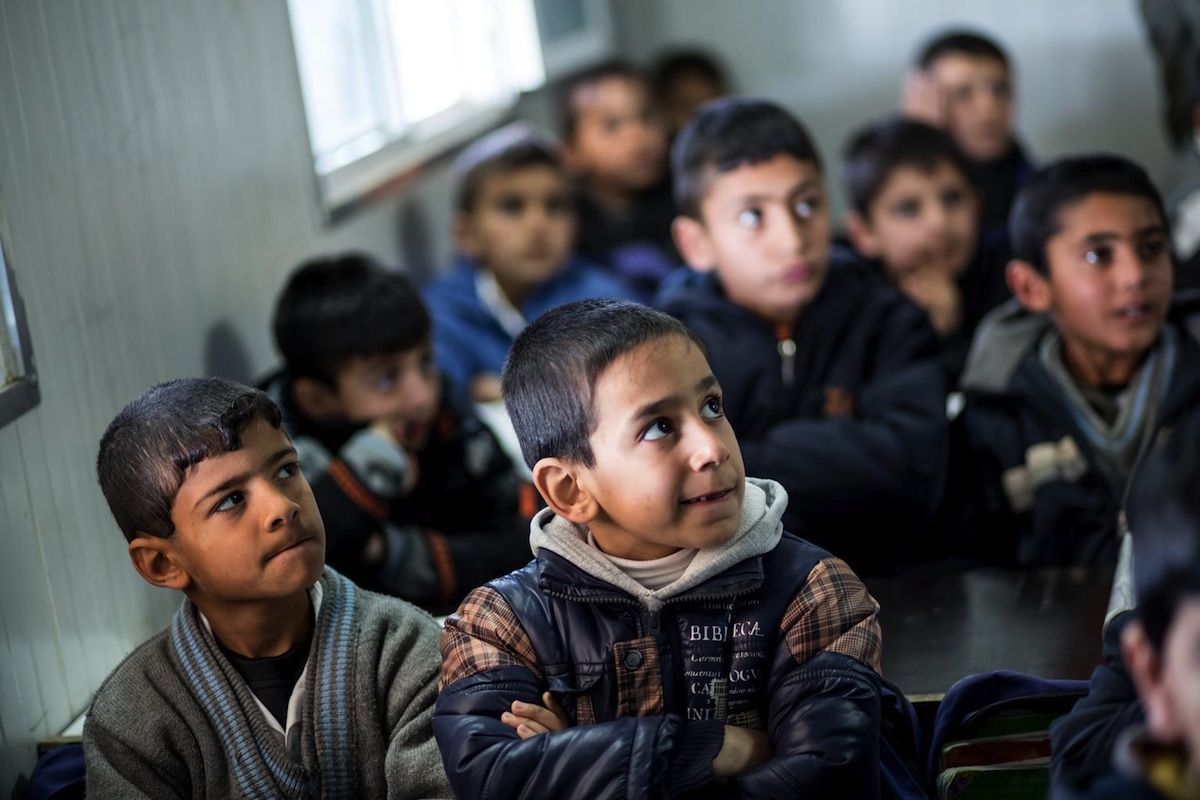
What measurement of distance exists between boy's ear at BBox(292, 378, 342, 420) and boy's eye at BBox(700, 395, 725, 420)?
1.15m

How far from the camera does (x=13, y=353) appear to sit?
189 centimetres

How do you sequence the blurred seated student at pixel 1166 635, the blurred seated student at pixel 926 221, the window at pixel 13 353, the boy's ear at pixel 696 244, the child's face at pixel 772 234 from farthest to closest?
1. the blurred seated student at pixel 926 221
2. the boy's ear at pixel 696 244
3. the child's face at pixel 772 234
4. the window at pixel 13 353
5. the blurred seated student at pixel 1166 635

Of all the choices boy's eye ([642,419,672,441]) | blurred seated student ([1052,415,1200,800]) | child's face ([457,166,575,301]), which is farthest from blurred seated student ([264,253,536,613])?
blurred seated student ([1052,415,1200,800])

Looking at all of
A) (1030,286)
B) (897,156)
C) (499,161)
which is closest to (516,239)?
(499,161)

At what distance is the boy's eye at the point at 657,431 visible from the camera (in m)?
1.46

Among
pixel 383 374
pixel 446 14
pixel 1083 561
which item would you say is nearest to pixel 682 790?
pixel 1083 561

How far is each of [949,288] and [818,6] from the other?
2.66 m

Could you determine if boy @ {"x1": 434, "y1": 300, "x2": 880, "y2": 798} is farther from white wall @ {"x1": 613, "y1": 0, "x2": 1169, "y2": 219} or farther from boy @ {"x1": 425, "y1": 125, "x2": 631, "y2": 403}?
white wall @ {"x1": 613, "y1": 0, "x2": 1169, "y2": 219}

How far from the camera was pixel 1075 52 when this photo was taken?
555cm

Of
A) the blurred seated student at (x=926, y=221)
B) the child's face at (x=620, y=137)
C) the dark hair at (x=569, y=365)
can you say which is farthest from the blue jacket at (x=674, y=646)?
the child's face at (x=620, y=137)

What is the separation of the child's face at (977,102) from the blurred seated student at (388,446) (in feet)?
8.59

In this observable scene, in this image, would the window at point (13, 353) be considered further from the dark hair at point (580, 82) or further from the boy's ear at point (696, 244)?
the dark hair at point (580, 82)

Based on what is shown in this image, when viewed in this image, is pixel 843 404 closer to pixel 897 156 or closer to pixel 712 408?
pixel 712 408

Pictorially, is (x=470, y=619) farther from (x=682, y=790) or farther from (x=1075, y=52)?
(x=1075, y=52)
